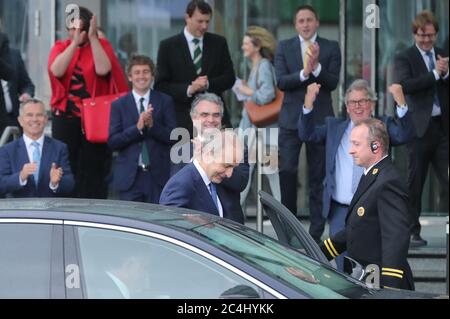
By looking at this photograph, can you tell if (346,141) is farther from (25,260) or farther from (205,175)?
(25,260)

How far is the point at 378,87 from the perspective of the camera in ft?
43.0

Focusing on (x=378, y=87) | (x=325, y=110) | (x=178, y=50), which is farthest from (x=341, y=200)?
(x=378, y=87)

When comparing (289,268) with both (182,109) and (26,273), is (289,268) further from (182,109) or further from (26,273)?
(182,109)

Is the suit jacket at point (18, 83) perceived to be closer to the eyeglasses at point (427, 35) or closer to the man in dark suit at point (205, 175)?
the eyeglasses at point (427, 35)

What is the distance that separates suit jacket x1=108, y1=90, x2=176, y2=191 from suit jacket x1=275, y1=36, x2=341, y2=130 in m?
1.20

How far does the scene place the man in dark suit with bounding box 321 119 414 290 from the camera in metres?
7.93

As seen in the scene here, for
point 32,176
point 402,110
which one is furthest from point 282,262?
point 32,176

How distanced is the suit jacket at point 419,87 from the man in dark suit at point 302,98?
2.15ft

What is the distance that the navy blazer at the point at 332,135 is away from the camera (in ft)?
33.6

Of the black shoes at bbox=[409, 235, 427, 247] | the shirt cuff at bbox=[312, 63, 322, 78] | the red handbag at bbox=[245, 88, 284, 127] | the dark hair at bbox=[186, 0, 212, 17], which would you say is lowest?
the black shoes at bbox=[409, 235, 427, 247]

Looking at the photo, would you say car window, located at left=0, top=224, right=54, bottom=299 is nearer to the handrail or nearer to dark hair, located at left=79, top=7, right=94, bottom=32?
the handrail

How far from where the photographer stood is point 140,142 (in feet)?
35.7

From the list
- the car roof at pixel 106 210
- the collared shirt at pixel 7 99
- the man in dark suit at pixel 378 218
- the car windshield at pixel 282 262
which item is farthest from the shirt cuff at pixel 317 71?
the car roof at pixel 106 210

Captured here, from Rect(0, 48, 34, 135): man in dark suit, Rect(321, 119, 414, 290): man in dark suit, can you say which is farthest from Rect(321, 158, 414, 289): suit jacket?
Rect(0, 48, 34, 135): man in dark suit
